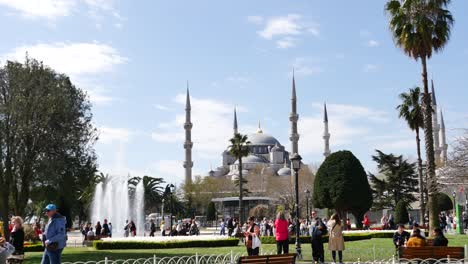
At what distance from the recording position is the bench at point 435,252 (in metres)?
12.4

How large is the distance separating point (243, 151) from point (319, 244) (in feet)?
118

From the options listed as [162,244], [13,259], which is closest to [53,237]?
[13,259]

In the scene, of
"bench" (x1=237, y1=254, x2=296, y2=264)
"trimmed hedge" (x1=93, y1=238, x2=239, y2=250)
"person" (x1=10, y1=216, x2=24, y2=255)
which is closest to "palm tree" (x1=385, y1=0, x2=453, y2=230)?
"trimmed hedge" (x1=93, y1=238, x2=239, y2=250)

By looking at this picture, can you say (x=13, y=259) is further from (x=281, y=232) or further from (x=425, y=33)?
(x=425, y=33)

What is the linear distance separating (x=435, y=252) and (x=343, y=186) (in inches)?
924

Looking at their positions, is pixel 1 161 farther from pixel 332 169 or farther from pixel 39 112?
pixel 332 169

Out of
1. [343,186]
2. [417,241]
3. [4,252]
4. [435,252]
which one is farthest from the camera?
[343,186]

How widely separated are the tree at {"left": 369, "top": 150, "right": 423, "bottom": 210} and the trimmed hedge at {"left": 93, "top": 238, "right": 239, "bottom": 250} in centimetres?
2852

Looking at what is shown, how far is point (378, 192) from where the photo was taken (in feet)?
171

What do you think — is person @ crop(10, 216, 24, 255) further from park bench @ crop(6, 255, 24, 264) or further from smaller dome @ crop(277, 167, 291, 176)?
smaller dome @ crop(277, 167, 291, 176)

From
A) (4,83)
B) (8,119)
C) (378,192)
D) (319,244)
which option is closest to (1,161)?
(8,119)

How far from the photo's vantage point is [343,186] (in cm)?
3581

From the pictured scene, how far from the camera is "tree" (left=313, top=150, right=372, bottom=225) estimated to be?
117 feet

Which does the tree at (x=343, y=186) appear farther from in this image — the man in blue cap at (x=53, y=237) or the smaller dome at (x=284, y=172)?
the smaller dome at (x=284, y=172)
